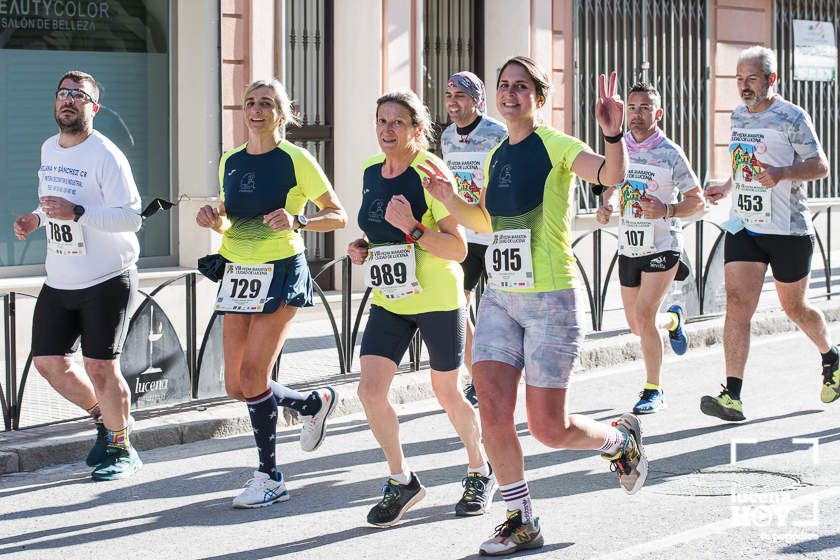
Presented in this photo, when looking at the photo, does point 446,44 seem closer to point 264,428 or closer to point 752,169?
point 752,169

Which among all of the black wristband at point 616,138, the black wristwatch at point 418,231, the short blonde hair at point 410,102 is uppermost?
the short blonde hair at point 410,102

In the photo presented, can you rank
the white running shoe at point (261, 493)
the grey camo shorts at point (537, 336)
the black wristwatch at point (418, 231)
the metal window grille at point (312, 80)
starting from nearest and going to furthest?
the grey camo shorts at point (537, 336) < the black wristwatch at point (418, 231) < the white running shoe at point (261, 493) < the metal window grille at point (312, 80)

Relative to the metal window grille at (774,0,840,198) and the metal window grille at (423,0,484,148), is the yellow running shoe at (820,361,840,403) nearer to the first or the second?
the metal window grille at (423,0,484,148)

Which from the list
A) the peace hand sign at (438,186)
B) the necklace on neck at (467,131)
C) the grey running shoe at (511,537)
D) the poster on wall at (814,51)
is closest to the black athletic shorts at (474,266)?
the necklace on neck at (467,131)

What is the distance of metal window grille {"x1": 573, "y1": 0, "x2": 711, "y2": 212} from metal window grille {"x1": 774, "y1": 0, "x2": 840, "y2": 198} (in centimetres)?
205

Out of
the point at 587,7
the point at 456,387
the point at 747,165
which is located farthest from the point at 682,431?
the point at 587,7

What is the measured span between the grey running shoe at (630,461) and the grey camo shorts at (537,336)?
0.54m

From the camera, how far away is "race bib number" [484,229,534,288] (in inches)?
231

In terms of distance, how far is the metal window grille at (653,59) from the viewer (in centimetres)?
1664

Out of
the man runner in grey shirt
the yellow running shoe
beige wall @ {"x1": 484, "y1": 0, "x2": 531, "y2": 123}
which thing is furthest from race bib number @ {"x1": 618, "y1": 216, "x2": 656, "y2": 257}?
beige wall @ {"x1": 484, "y1": 0, "x2": 531, "y2": 123}

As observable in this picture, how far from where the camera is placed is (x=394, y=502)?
21.3 feet

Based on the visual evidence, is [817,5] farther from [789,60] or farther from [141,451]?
[141,451]

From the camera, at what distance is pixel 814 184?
2048 cm

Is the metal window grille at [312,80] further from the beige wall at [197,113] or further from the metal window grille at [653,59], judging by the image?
the metal window grille at [653,59]
